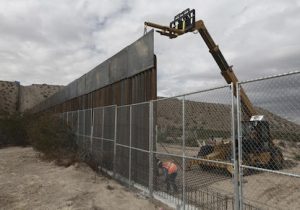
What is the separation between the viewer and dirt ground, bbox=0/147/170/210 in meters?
8.33

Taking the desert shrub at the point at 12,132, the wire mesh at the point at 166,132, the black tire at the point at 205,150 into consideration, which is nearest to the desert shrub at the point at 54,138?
the wire mesh at the point at 166,132

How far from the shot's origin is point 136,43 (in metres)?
10.8

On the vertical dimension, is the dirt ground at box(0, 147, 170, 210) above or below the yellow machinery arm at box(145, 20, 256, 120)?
below

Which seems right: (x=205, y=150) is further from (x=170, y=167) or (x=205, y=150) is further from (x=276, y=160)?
(x=170, y=167)

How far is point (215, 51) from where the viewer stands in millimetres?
14438

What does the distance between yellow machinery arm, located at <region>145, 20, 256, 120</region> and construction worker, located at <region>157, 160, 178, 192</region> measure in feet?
19.1

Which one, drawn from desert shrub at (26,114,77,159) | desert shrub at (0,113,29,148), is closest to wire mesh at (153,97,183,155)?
desert shrub at (26,114,77,159)

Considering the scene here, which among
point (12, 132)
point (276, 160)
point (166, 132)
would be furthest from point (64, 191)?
point (12, 132)

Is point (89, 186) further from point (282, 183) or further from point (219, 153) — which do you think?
point (282, 183)

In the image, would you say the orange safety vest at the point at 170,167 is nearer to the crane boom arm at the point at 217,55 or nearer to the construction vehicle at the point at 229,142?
the construction vehicle at the point at 229,142

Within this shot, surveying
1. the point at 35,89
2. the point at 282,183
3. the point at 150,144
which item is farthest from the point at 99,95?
the point at 35,89

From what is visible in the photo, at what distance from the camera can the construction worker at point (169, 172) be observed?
327 inches

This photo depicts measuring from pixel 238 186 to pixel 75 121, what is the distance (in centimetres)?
1527

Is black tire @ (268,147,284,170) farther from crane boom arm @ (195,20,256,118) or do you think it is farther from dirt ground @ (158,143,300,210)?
crane boom arm @ (195,20,256,118)
